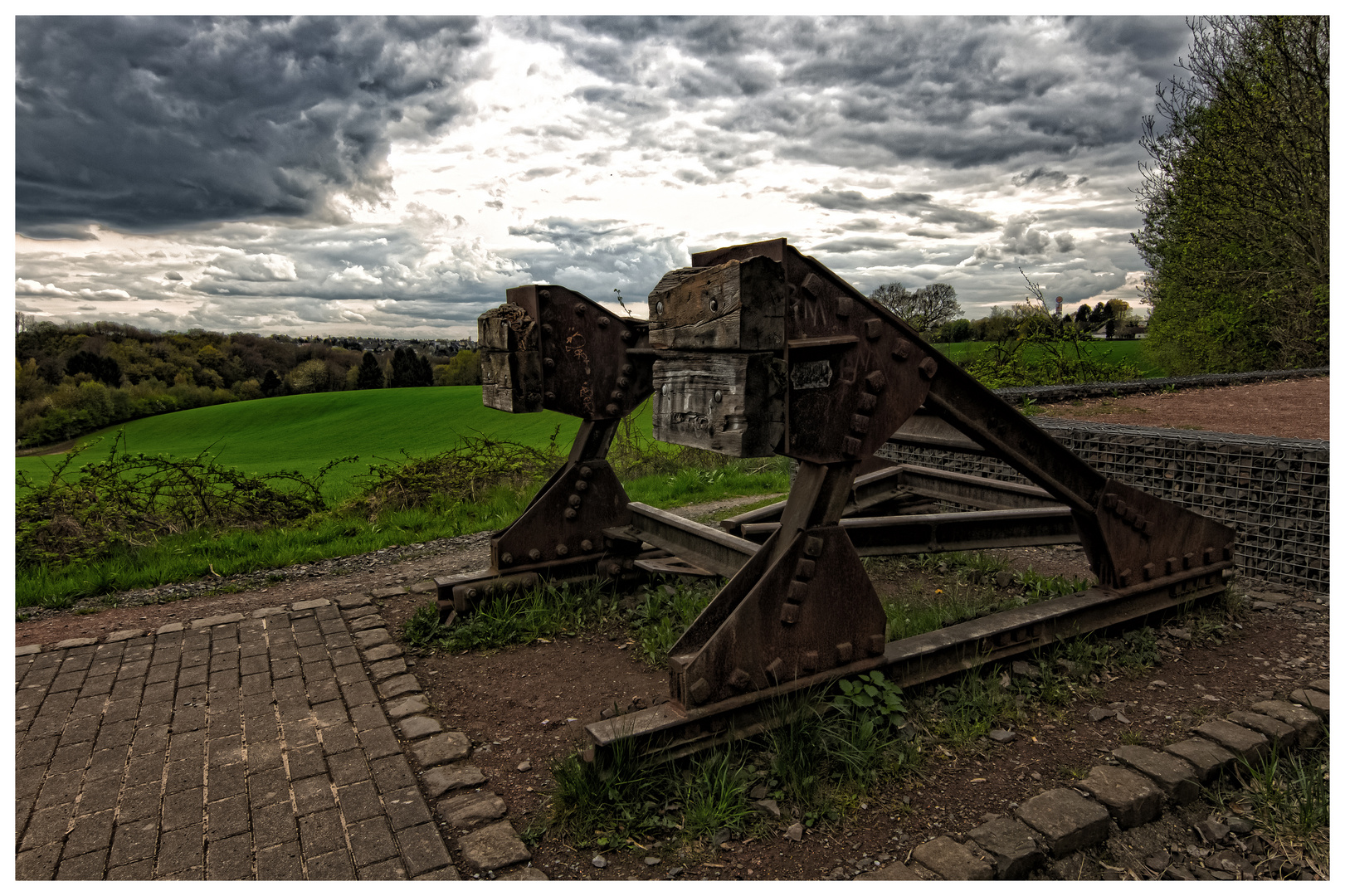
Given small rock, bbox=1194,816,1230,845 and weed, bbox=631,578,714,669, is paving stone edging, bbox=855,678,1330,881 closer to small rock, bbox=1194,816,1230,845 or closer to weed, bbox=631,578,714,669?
small rock, bbox=1194,816,1230,845

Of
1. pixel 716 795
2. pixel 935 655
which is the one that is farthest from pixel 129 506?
pixel 935 655

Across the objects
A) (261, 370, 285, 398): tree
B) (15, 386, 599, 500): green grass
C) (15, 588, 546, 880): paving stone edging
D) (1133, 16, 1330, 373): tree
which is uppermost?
(1133, 16, 1330, 373): tree

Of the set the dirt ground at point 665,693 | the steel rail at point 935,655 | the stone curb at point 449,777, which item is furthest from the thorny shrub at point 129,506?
the steel rail at point 935,655

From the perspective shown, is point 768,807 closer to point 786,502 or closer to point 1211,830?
point 786,502

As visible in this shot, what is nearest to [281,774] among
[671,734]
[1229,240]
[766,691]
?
[671,734]

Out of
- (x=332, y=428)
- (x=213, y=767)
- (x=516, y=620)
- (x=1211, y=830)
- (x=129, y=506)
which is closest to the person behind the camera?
(x=1211, y=830)

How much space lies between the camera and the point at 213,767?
2.93 metres

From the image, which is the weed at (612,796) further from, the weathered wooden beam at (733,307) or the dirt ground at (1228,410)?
the dirt ground at (1228,410)

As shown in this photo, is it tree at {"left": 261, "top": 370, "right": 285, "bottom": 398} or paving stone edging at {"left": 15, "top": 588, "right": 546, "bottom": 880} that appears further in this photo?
tree at {"left": 261, "top": 370, "right": 285, "bottom": 398}

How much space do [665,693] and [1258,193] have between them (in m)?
17.6

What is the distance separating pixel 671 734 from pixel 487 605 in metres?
2.08

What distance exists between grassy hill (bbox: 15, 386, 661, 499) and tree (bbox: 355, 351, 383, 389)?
399 millimetres

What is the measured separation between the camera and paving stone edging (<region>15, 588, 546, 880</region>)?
2357 mm

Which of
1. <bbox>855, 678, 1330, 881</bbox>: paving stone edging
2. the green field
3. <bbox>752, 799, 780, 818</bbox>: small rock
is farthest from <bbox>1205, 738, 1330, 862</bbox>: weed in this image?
the green field
